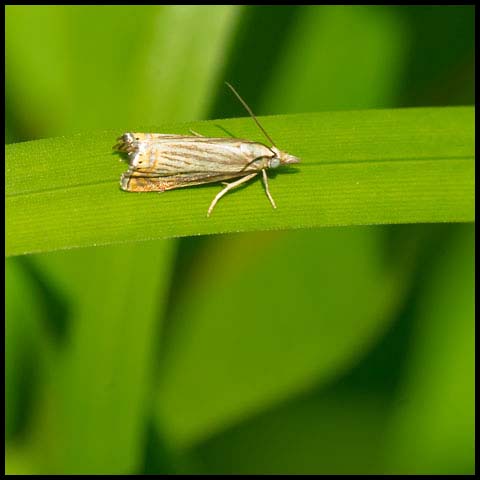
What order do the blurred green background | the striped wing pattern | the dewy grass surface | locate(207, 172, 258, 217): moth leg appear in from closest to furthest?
the dewy grass surface < locate(207, 172, 258, 217): moth leg < the striped wing pattern < the blurred green background

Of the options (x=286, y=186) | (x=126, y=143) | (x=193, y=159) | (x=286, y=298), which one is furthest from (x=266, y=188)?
(x=286, y=298)

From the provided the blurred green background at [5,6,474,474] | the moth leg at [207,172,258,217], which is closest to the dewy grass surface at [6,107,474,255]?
the moth leg at [207,172,258,217]

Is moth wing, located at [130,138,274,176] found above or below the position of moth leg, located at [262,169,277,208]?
above

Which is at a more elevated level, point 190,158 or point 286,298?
point 190,158

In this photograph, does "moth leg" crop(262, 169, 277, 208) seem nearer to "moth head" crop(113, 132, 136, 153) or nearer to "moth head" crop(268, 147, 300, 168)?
"moth head" crop(268, 147, 300, 168)

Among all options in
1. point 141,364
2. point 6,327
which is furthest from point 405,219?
point 6,327

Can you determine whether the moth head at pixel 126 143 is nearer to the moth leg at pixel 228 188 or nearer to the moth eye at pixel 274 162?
the moth leg at pixel 228 188

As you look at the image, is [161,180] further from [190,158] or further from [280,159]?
[280,159]
